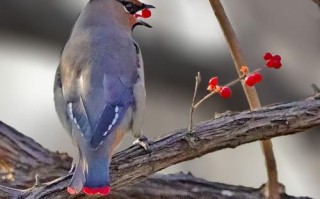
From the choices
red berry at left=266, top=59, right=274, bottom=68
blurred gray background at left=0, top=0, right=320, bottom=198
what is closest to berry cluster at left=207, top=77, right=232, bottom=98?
red berry at left=266, top=59, right=274, bottom=68

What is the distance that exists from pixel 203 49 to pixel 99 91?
2.20m

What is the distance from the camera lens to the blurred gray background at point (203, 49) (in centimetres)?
659

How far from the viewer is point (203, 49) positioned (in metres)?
6.85

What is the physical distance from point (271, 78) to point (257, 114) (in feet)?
6.20

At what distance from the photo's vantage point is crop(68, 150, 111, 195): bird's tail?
445 centimetres

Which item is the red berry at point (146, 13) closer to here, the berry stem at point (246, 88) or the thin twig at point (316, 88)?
the berry stem at point (246, 88)

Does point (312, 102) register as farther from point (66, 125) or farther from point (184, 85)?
point (184, 85)

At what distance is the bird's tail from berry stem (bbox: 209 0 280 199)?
654 millimetres

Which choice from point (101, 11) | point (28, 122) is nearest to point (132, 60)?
point (101, 11)

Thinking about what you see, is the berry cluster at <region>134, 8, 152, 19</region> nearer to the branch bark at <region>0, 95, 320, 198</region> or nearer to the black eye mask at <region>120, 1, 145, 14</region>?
the black eye mask at <region>120, 1, 145, 14</region>

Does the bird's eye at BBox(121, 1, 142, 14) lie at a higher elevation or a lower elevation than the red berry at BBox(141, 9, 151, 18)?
higher

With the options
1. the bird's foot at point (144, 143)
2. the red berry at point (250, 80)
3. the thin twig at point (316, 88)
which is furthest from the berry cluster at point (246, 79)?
the bird's foot at point (144, 143)

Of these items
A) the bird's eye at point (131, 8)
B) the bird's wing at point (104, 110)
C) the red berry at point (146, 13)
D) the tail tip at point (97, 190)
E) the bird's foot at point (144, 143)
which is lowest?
the tail tip at point (97, 190)

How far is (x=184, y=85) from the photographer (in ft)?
21.8
